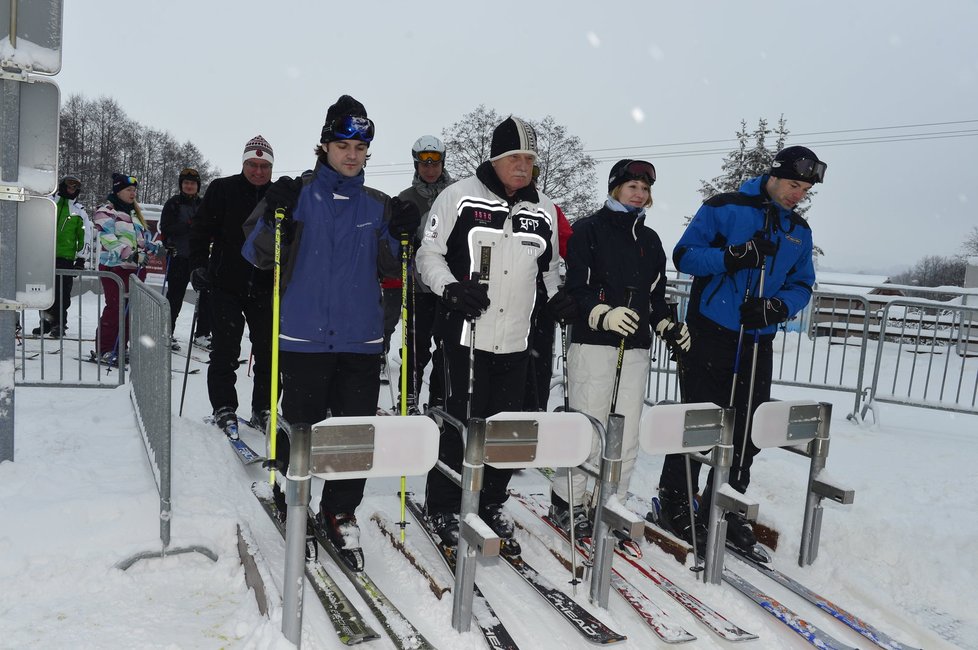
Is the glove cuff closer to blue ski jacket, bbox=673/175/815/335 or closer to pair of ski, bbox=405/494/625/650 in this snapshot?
blue ski jacket, bbox=673/175/815/335

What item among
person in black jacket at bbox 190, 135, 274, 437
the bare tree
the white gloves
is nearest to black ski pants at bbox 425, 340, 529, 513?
the white gloves

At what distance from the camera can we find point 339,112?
10.7 feet

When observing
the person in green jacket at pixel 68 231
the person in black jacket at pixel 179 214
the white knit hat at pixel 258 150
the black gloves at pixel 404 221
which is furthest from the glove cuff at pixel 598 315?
the person in green jacket at pixel 68 231

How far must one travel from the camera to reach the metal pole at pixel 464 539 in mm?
2717

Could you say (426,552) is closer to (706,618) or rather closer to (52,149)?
(706,618)

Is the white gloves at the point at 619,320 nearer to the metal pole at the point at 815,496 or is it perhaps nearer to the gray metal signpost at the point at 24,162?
the metal pole at the point at 815,496

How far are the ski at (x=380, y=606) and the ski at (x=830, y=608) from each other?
6.24 ft

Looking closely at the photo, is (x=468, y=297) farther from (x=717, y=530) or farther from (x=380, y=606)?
(x=717, y=530)

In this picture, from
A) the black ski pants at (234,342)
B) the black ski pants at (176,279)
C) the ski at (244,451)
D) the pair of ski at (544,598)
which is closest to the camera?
the pair of ski at (544,598)

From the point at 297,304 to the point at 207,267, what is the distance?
2229 mm

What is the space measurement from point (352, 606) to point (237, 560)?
719mm

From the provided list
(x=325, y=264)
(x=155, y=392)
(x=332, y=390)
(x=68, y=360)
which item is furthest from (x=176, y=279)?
(x=325, y=264)

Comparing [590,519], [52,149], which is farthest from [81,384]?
[590,519]

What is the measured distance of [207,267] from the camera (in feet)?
16.8
